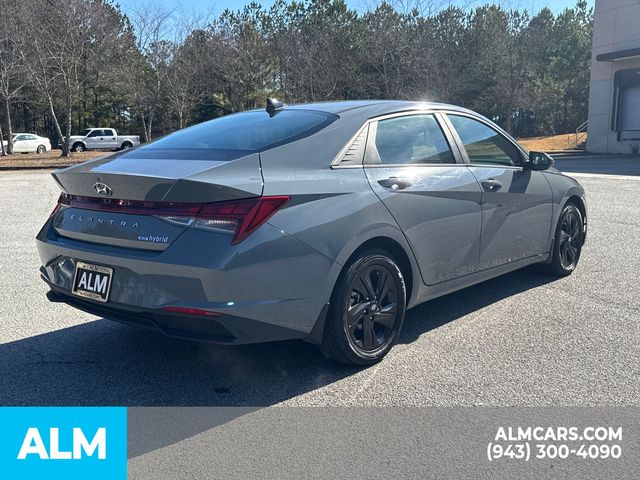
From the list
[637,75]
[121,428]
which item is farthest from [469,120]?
[637,75]

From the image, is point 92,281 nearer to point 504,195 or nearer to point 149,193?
point 149,193

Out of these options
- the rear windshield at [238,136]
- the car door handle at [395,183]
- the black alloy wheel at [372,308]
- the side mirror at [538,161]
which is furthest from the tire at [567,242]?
the rear windshield at [238,136]

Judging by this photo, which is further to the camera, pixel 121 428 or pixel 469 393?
pixel 469 393

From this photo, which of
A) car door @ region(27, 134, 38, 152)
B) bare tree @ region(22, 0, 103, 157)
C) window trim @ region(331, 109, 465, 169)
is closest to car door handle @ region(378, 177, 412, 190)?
window trim @ region(331, 109, 465, 169)

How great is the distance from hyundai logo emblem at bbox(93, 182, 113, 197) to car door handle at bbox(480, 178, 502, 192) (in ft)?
8.99

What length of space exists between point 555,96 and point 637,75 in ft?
63.1

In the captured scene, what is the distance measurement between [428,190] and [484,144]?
108 centimetres

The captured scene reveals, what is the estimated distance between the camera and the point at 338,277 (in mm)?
3625

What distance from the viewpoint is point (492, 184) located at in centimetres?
485

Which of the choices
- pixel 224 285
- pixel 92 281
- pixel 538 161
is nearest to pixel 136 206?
pixel 92 281

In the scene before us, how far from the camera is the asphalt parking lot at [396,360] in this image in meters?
3.53

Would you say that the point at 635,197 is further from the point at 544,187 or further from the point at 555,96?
the point at 555,96

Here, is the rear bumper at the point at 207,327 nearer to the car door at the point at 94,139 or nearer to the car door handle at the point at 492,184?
the car door handle at the point at 492,184

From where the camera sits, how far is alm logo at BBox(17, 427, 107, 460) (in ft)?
9.71
